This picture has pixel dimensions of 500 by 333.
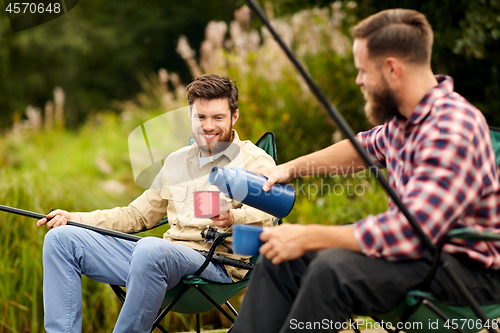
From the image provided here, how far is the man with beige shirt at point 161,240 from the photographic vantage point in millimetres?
1718

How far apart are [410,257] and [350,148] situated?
23.9 inches

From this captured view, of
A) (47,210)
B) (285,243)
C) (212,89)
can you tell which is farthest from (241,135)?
(285,243)

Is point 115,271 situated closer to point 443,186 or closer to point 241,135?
point 443,186

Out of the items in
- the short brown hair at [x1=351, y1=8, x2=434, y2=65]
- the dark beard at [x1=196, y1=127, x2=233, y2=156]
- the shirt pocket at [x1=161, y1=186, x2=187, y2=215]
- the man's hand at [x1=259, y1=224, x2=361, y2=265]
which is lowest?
the man's hand at [x1=259, y1=224, x2=361, y2=265]

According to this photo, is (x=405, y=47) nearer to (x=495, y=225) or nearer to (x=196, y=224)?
(x=495, y=225)

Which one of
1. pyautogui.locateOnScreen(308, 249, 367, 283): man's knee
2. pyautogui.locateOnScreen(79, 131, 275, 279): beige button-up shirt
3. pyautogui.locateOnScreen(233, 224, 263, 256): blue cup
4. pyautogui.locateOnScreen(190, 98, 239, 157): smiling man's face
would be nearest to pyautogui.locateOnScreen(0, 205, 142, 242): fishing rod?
pyautogui.locateOnScreen(79, 131, 275, 279): beige button-up shirt

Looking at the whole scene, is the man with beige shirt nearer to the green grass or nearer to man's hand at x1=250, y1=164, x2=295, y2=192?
man's hand at x1=250, y1=164, x2=295, y2=192

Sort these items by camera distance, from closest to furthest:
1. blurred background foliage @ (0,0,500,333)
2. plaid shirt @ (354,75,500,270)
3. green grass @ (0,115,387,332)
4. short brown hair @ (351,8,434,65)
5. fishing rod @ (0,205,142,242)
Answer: plaid shirt @ (354,75,500,270) → short brown hair @ (351,8,434,65) → fishing rod @ (0,205,142,242) → green grass @ (0,115,387,332) → blurred background foliage @ (0,0,500,333)

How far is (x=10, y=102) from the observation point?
36.9 feet

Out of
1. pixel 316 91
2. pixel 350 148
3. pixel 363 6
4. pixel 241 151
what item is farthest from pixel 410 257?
pixel 363 6

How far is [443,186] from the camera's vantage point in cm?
120

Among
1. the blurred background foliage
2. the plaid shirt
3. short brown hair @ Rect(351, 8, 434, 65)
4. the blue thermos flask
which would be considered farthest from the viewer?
the blurred background foliage

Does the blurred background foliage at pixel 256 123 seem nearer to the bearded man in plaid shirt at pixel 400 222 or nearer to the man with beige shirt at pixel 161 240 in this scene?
the man with beige shirt at pixel 161 240

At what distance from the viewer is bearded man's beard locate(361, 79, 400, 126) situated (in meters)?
1.37
